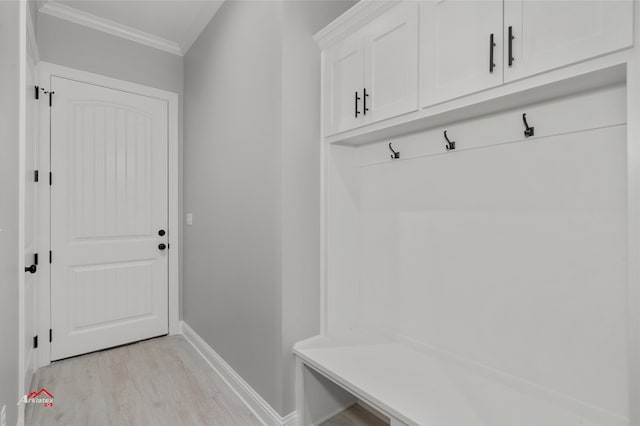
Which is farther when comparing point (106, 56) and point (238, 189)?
point (106, 56)

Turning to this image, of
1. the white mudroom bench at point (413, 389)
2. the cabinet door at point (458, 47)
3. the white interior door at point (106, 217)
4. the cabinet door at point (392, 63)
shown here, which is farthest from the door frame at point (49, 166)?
the cabinet door at point (458, 47)

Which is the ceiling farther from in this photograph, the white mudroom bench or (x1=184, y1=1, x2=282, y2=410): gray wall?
the white mudroom bench

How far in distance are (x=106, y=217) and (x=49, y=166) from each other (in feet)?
1.76

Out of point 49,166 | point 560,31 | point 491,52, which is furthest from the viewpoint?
point 49,166

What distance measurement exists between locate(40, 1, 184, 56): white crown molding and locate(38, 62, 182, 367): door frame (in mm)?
391

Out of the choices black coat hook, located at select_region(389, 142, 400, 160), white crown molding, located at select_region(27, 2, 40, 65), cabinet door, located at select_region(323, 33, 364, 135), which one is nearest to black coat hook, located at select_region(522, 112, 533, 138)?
black coat hook, located at select_region(389, 142, 400, 160)

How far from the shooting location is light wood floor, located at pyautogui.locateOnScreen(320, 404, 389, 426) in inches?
72.9

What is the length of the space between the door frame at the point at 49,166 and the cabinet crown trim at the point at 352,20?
71.2 inches

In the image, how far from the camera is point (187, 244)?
3.01 meters

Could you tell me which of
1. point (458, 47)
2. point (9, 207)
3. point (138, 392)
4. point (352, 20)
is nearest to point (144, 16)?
point (352, 20)

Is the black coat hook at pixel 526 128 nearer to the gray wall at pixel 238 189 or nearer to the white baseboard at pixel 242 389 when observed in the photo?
the gray wall at pixel 238 189

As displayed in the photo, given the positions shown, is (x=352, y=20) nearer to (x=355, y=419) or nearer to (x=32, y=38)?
(x=32, y=38)

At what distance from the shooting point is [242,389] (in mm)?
2045

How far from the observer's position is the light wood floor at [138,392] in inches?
73.4
